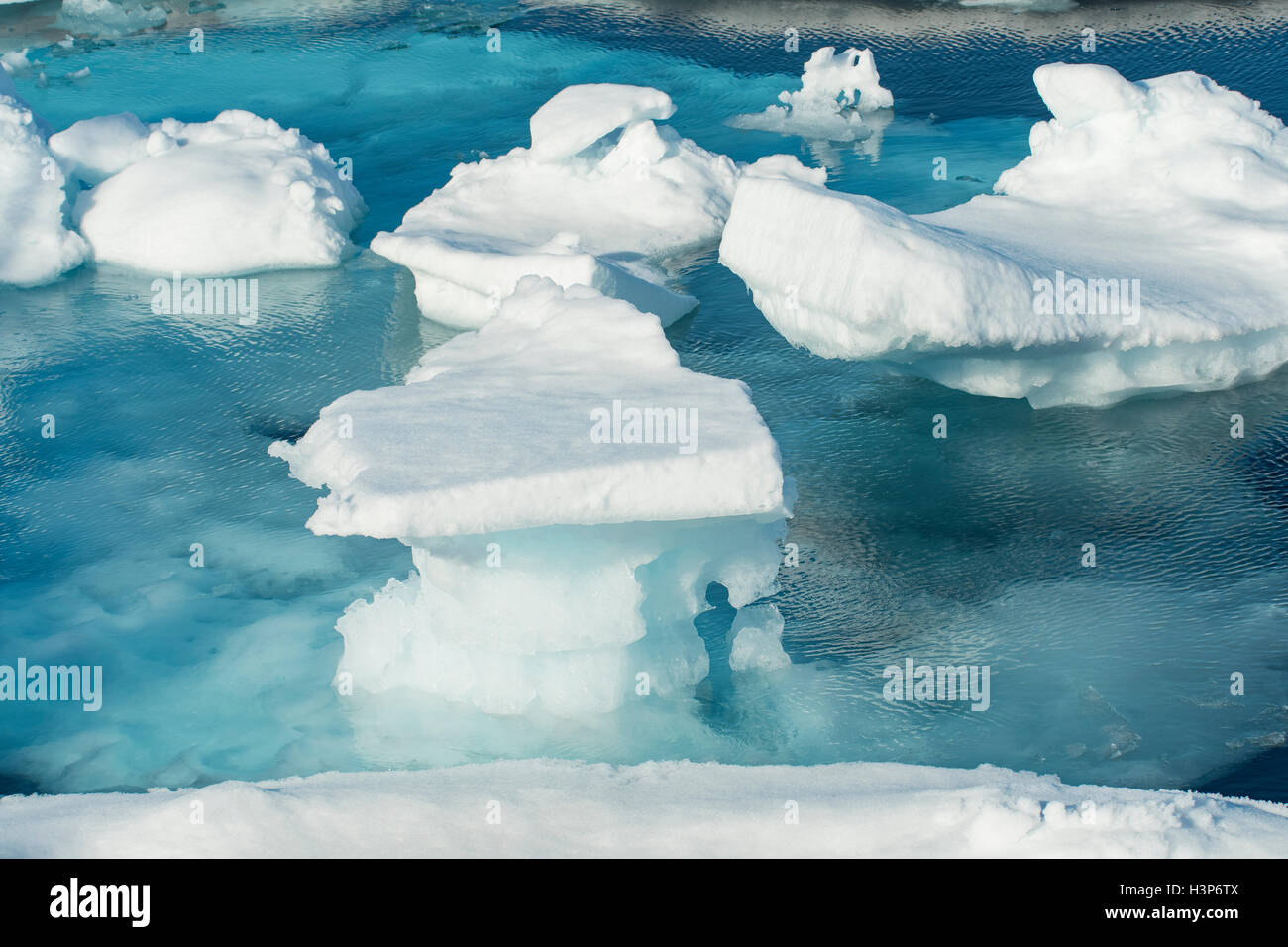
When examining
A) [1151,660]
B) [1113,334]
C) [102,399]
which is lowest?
[102,399]

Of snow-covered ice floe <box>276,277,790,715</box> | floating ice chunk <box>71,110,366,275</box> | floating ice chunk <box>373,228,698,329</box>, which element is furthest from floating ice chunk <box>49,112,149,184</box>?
snow-covered ice floe <box>276,277,790,715</box>

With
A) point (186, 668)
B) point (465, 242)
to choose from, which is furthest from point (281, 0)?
point (186, 668)

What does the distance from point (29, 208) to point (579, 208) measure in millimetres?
5488

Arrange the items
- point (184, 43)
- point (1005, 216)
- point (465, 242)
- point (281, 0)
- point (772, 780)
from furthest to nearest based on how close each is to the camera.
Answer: point (281, 0)
point (184, 43)
point (465, 242)
point (1005, 216)
point (772, 780)

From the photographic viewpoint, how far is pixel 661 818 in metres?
5.53

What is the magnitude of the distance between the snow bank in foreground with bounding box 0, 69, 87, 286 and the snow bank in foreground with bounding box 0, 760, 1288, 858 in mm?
8587

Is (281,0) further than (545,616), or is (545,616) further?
(281,0)

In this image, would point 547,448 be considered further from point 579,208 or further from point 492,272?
point 579,208

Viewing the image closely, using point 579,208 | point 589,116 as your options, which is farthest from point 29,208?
point 589,116

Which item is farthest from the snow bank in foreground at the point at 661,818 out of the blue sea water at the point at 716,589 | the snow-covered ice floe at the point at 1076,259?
the snow-covered ice floe at the point at 1076,259

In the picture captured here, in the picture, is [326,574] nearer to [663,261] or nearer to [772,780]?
[772,780]

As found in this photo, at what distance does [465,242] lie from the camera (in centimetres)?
1211

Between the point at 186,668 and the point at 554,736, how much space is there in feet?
7.91

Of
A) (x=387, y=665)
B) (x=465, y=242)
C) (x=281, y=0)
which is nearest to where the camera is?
(x=387, y=665)
